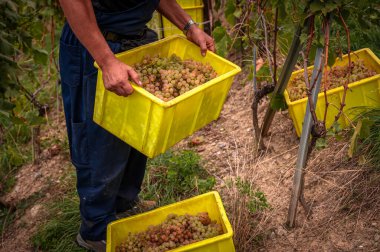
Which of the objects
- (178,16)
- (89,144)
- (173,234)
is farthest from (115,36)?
(173,234)

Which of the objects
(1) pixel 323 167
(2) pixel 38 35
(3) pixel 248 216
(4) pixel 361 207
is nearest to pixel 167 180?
(3) pixel 248 216

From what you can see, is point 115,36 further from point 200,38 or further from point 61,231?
point 61,231

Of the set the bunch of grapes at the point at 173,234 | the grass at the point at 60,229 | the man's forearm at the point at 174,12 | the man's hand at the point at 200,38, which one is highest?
the man's forearm at the point at 174,12

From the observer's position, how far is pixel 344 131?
3154 mm

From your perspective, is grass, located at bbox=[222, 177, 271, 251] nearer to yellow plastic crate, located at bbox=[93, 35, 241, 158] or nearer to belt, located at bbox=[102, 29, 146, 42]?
yellow plastic crate, located at bbox=[93, 35, 241, 158]

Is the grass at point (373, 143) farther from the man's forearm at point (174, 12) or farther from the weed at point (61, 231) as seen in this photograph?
the weed at point (61, 231)

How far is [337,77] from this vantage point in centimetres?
335

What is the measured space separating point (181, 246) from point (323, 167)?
1082 millimetres

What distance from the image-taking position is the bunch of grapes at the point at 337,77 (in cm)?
322

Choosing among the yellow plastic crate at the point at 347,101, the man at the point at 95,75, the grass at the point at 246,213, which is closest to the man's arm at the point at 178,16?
the man at the point at 95,75

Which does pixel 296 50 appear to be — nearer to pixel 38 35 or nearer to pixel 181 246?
pixel 181 246

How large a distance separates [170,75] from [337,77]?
1.47 m

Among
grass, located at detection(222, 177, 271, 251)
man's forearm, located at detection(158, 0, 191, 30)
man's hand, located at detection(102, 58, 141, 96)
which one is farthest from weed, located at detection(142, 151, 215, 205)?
man's hand, located at detection(102, 58, 141, 96)

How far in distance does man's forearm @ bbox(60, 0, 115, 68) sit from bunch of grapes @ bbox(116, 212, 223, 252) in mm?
1003
